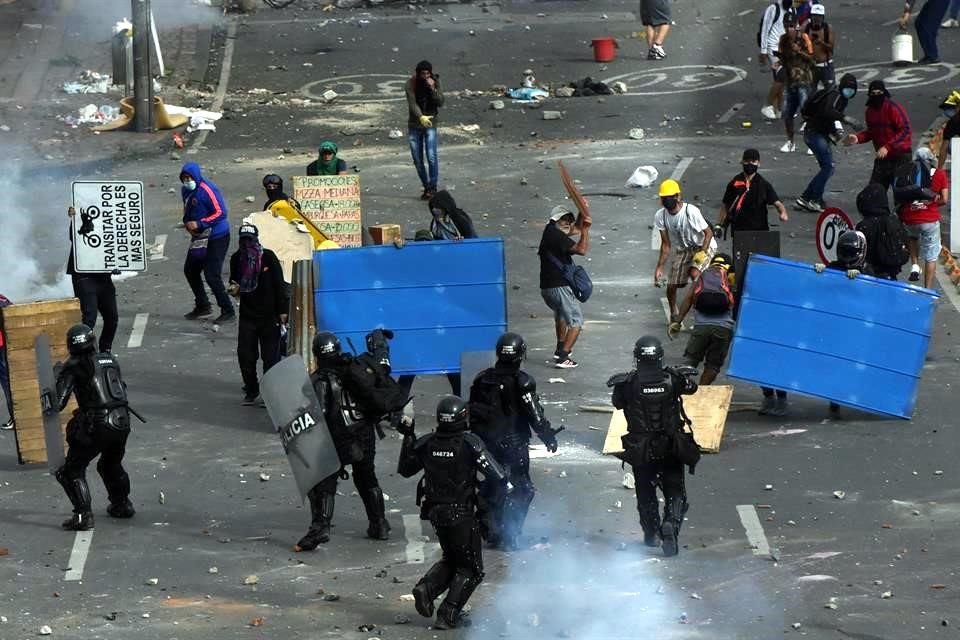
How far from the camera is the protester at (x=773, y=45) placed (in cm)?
2678

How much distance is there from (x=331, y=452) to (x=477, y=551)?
1883 mm

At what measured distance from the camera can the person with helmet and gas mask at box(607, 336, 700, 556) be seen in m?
13.3

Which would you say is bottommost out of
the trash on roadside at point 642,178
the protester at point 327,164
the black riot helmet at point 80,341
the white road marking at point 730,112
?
the trash on roadside at point 642,178

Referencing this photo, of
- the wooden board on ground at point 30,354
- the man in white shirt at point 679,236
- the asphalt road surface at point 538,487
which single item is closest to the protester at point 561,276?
the asphalt road surface at point 538,487

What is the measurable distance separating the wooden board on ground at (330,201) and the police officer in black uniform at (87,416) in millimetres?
6332

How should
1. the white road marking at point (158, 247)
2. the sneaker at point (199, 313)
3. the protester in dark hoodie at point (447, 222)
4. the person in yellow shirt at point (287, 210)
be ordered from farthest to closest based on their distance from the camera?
the white road marking at point (158, 247)
the sneaker at point (199, 313)
the person in yellow shirt at point (287, 210)
the protester in dark hoodie at point (447, 222)

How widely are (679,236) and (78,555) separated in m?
7.13

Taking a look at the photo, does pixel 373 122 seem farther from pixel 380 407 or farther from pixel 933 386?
pixel 380 407

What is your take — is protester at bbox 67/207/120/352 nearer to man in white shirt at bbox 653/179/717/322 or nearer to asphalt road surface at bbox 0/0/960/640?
asphalt road surface at bbox 0/0/960/640

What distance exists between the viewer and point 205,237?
19938mm

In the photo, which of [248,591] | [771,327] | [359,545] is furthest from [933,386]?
[248,591]

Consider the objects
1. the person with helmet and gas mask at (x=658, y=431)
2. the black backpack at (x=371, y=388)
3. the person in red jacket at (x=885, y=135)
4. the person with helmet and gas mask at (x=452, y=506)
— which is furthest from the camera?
the person in red jacket at (x=885, y=135)

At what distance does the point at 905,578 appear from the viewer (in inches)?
512

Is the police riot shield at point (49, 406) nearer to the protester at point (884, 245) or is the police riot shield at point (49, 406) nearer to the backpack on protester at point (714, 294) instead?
the backpack on protester at point (714, 294)
